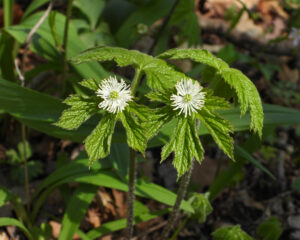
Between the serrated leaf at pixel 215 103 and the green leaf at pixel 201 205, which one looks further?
the green leaf at pixel 201 205

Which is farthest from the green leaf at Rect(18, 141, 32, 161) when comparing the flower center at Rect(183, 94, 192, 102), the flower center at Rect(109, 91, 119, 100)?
the flower center at Rect(183, 94, 192, 102)

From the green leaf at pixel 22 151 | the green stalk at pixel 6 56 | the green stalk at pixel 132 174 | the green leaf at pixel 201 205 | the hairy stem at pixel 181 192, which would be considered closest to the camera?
the green stalk at pixel 132 174

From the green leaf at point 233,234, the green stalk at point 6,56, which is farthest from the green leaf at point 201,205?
the green stalk at point 6,56

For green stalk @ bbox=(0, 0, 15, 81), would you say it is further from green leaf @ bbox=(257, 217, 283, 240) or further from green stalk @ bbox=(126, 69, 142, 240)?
green leaf @ bbox=(257, 217, 283, 240)

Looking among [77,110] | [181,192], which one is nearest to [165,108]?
[77,110]

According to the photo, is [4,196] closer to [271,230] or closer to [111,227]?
[111,227]

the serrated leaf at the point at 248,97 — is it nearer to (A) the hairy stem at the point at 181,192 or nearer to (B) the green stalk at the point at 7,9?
(A) the hairy stem at the point at 181,192

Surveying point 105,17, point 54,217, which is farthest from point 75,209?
point 105,17
